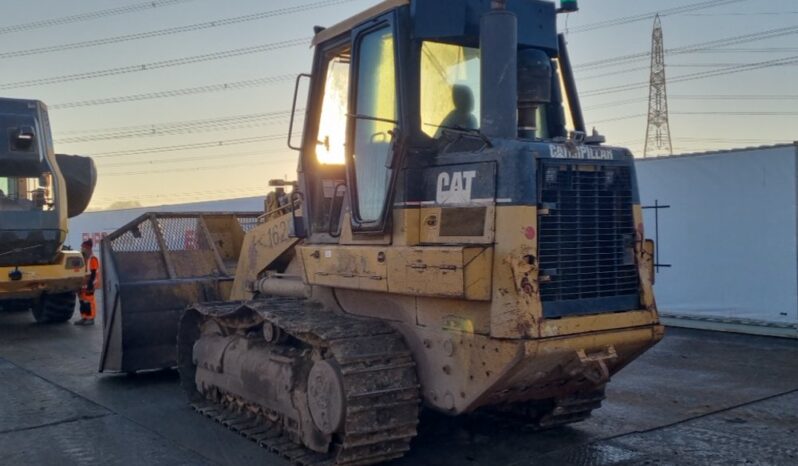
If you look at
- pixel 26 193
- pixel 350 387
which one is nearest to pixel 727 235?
pixel 350 387

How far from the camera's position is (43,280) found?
13219 mm

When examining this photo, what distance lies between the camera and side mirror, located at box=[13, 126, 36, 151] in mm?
13711

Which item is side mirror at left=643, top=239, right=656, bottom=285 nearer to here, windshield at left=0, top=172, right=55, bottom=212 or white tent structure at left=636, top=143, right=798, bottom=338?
white tent structure at left=636, top=143, right=798, bottom=338

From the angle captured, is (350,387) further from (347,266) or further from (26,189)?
(26,189)

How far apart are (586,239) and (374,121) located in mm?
1656

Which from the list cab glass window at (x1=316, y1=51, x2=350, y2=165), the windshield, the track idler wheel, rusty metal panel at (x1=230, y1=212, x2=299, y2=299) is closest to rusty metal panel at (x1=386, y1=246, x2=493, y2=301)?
the track idler wheel

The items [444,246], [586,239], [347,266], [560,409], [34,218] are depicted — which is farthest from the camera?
[34,218]

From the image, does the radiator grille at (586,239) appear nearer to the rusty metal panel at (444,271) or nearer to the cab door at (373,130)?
the rusty metal panel at (444,271)

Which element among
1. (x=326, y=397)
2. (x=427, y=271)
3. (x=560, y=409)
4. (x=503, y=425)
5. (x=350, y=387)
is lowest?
(x=503, y=425)

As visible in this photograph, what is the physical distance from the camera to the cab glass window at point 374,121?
5414 mm

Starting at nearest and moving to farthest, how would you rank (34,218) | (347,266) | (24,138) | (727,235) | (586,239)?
(586,239) → (347,266) → (727,235) → (34,218) → (24,138)

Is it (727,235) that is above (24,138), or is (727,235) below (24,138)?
below

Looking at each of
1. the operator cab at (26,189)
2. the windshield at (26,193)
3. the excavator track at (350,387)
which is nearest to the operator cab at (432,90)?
the excavator track at (350,387)

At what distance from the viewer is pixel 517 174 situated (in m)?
4.71
